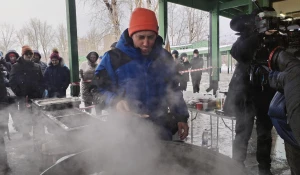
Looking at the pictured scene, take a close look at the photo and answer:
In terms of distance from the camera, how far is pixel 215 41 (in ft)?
32.8

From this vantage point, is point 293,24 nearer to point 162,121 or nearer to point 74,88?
point 162,121

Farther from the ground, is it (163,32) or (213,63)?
(163,32)

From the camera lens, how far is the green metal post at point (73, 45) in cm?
570

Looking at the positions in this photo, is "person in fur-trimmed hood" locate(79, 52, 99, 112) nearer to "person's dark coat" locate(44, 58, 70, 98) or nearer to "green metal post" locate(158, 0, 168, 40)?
"person's dark coat" locate(44, 58, 70, 98)

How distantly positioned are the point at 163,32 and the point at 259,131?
18.1 ft

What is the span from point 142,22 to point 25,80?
3.88 metres

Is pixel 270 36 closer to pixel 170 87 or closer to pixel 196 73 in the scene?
pixel 170 87

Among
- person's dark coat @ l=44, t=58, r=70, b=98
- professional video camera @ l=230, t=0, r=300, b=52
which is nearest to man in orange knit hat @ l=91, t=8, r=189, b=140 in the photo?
professional video camera @ l=230, t=0, r=300, b=52

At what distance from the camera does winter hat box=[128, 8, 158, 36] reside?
1.82 meters

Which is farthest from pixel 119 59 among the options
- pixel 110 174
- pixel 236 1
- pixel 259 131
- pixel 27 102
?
pixel 236 1

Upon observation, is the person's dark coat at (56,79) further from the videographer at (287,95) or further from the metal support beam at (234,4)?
the metal support beam at (234,4)

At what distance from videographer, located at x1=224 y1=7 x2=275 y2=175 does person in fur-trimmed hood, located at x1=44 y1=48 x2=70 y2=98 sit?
3.89m

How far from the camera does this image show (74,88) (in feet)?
19.7

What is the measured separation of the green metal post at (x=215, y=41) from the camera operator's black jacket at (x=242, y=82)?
7.14 meters
